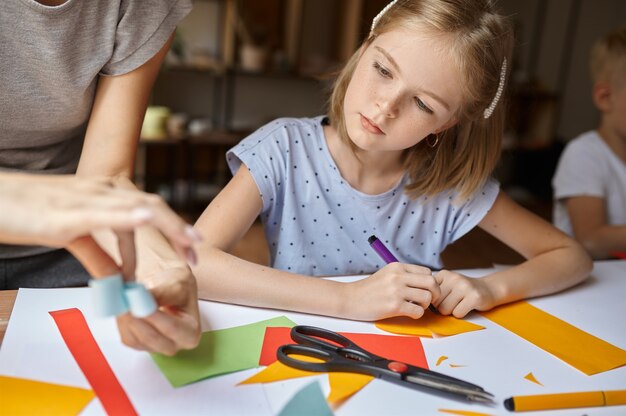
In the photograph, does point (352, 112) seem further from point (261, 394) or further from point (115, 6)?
point (261, 394)

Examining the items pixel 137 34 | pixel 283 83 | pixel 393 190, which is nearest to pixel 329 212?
pixel 393 190

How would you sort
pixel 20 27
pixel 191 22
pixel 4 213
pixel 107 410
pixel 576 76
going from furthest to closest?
pixel 576 76 → pixel 191 22 → pixel 20 27 → pixel 107 410 → pixel 4 213

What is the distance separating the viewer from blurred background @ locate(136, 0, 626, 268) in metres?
3.65

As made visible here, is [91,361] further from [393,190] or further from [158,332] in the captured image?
[393,190]

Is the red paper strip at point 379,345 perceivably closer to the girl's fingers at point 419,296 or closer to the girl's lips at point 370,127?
the girl's fingers at point 419,296

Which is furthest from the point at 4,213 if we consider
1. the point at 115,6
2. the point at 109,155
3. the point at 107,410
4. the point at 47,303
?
the point at 115,6

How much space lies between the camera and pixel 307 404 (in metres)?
0.66

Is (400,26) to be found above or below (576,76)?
above

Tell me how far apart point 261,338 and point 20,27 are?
0.60 meters

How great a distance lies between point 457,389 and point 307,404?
17cm

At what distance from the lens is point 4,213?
516 mm

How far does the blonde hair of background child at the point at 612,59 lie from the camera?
68.9 inches

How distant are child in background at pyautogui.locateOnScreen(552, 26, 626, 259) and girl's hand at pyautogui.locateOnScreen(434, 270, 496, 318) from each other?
0.79 meters

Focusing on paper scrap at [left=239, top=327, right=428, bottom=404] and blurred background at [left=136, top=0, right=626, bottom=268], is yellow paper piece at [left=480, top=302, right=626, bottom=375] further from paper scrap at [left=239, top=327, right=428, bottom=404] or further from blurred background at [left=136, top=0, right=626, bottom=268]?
blurred background at [left=136, top=0, right=626, bottom=268]
